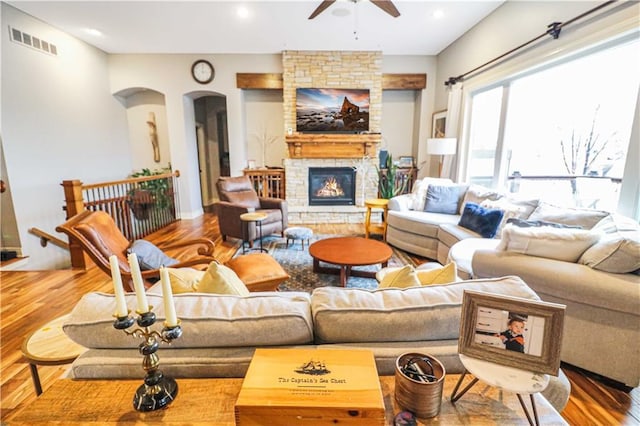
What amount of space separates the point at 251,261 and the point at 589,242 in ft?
7.61

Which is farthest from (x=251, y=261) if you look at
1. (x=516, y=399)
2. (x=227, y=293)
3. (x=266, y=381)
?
(x=516, y=399)

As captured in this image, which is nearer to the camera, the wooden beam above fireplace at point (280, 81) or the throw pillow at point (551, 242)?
the throw pillow at point (551, 242)

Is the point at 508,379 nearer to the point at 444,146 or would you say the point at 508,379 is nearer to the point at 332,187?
the point at 444,146

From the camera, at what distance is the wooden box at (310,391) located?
0.64 m

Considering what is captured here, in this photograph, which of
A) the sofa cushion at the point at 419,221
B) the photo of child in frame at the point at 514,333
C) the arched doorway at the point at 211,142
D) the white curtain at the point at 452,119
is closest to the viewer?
the photo of child in frame at the point at 514,333

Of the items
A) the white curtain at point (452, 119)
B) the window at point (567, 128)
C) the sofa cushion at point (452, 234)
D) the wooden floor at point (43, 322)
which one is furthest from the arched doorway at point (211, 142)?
the window at point (567, 128)

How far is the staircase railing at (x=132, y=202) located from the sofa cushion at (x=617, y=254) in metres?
4.65

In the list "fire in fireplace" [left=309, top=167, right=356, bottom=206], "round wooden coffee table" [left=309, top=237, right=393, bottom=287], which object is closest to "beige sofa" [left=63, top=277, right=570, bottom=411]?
"round wooden coffee table" [left=309, top=237, right=393, bottom=287]

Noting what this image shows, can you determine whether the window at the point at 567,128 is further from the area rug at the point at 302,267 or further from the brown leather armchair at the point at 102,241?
the brown leather armchair at the point at 102,241

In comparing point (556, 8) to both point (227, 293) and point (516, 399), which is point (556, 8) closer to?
point (516, 399)

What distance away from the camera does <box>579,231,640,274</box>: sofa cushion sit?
63.4 inches

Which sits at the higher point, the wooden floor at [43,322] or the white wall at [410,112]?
the white wall at [410,112]

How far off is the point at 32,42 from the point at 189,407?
541 centimetres

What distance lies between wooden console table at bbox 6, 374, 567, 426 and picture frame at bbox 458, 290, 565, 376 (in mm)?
106
